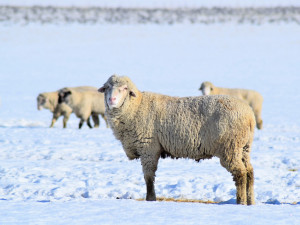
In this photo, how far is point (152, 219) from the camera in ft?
17.3

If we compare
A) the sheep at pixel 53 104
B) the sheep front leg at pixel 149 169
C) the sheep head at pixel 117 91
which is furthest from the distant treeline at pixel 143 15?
the sheep front leg at pixel 149 169

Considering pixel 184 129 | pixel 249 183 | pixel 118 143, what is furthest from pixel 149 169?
pixel 118 143

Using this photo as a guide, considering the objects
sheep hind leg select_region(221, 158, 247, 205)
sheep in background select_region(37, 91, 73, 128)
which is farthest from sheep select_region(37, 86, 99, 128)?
sheep hind leg select_region(221, 158, 247, 205)

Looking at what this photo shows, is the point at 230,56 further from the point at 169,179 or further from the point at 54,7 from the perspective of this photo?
the point at 169,179

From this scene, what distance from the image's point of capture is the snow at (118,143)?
5805 millimetres

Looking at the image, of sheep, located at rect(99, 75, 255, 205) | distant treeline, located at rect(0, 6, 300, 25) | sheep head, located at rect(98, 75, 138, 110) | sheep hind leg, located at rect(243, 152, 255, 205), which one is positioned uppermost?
distant treeline, located at rect(0, 6, 300, 25)

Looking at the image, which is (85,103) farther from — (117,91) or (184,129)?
(184,129)

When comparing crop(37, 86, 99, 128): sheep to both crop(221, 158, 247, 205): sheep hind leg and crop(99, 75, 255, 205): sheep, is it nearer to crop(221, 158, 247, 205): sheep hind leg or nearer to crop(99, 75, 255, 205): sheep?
crop(99, 75, 255, 205): sheep

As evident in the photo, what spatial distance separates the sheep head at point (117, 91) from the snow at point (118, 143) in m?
1.30

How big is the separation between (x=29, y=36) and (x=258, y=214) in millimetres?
34099

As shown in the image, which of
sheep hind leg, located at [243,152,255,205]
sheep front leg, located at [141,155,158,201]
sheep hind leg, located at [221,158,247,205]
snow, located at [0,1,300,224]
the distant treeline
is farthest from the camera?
the distant treeline

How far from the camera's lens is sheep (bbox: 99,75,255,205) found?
6766 millimetres

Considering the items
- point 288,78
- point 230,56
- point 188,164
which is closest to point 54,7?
point 230,56

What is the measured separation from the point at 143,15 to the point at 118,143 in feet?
111
